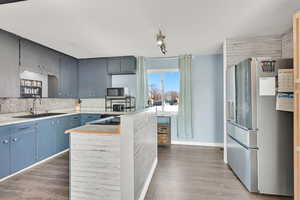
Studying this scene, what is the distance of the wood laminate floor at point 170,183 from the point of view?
2143mm

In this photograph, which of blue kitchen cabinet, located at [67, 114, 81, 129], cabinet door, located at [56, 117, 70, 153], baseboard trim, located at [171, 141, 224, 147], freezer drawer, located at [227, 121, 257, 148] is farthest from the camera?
baseboard trim, located at [171, 141, 224, 147]

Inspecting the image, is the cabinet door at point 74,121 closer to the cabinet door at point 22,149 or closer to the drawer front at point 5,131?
the cabinet door at point 22,149

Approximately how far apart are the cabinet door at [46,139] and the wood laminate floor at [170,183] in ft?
0.64

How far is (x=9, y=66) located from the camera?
2.88m

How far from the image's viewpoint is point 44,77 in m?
3.79

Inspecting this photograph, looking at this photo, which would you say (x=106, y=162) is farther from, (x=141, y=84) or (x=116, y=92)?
(x=141, y=84)

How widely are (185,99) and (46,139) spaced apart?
3377 millimetres

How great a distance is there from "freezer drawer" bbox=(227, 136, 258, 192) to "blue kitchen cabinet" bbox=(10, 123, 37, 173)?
357 centimetres

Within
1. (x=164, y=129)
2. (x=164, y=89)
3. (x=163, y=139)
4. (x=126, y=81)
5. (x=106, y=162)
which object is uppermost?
(x=126, y=81)

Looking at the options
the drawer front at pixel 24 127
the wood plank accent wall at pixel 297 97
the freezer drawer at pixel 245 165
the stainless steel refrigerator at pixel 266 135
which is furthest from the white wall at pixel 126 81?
the wood plank accent wall at pixel 297 97

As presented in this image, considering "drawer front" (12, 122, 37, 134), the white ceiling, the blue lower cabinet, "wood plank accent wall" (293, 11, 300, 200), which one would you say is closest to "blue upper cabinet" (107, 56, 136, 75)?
the white ceiling

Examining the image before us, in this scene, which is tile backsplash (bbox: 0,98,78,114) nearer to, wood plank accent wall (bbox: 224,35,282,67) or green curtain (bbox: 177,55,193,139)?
green curtain (bbox: 177,55,193,139)

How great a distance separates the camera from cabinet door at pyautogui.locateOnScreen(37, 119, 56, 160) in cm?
311

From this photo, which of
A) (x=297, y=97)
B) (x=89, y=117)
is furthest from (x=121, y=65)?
(x=297, y=97)
